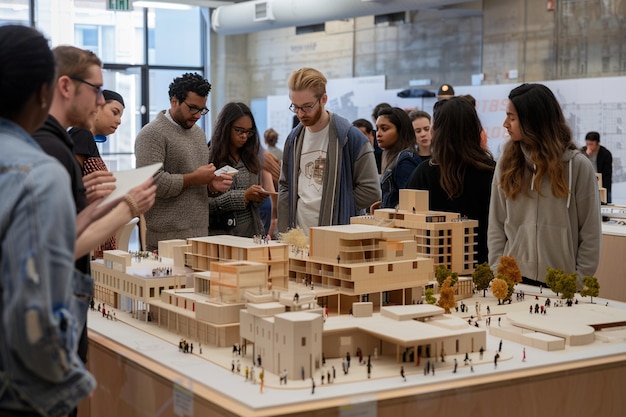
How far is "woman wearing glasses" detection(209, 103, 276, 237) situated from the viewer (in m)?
5.07

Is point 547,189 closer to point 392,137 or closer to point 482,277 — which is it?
point 482,277

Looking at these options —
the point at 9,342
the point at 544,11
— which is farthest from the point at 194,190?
the point at 544,11

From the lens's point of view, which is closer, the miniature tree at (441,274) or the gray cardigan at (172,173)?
the miniature tree at (441,274)

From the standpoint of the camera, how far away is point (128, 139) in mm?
15852

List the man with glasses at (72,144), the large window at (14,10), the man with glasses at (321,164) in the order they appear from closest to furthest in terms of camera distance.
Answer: the man with glasses at (72,144) < the man with glasses at (321,164) < the large window at (14,10)

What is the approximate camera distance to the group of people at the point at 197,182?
171 cm

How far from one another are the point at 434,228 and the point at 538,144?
0.62m

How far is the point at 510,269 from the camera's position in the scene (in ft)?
12.6

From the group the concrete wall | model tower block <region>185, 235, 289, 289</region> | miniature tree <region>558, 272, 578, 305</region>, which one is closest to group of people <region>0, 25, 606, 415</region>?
miniature tree <region>558, 272, 578, 305</region>

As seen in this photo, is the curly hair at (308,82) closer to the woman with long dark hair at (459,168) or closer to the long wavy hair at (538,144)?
the woman with long dark hair at (459,168)

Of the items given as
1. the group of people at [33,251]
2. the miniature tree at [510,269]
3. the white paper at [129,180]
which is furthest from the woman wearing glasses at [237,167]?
the group of people at [33,251]

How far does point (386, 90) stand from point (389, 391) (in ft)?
37.9

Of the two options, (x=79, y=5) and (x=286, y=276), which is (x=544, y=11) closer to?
(x=79, y=5)

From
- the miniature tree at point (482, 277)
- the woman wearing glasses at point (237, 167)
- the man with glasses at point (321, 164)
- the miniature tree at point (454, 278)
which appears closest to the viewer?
the miniature tree at point (454, 278)
